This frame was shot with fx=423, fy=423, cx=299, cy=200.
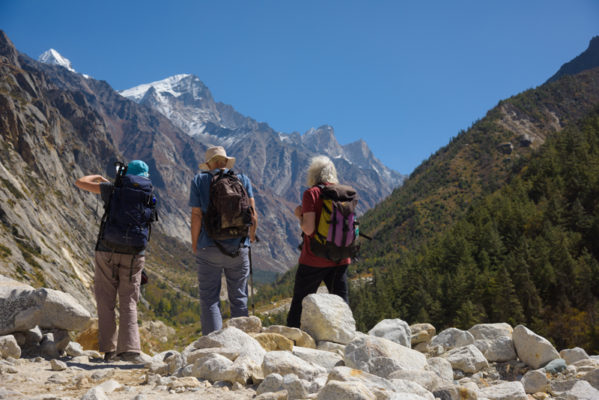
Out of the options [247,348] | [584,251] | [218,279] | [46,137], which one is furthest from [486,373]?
[46,137]

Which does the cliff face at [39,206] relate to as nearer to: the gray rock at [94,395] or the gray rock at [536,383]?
the gray rock at [94,395]

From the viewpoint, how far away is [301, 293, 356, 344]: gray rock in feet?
25.0

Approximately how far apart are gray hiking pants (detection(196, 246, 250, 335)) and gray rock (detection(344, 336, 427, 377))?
2537 millimetres

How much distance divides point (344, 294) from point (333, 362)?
6.55ft

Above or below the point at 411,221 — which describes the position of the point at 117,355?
below

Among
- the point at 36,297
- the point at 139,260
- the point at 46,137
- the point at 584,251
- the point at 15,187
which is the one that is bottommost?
the point at 36,297

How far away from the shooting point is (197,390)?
16.0ft

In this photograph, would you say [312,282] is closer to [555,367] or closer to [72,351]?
[555,367]

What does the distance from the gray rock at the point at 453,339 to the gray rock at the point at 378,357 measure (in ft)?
8.41

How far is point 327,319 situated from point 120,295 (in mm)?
3656

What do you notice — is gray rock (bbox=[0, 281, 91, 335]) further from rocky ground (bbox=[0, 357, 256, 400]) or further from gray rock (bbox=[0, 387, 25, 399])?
gray rock (bbox=[0, 387, 25, 399])

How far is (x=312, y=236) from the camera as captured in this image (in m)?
7.46

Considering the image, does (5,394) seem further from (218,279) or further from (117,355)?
(218,279)

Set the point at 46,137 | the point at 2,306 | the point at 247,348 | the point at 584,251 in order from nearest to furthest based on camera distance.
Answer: the point at 247,348 → the point at 2,306 → the point at 584,251 → the point at 46,137
